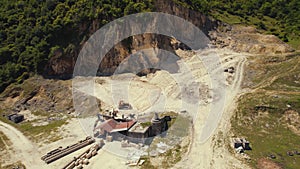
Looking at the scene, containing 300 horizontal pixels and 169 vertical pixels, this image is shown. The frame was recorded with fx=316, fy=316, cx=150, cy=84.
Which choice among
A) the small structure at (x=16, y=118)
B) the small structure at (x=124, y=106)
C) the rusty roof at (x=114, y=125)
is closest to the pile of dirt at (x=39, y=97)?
the small structure at (x=16, y=118)

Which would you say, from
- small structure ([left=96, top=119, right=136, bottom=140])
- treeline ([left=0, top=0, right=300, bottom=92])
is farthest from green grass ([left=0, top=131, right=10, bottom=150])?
treeline ([left=0, top=0, right=300, bottom=92])

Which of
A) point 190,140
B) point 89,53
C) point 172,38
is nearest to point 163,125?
point 190,140

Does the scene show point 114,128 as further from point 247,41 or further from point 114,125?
point 247,41

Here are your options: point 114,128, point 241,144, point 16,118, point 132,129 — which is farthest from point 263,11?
point 16,118

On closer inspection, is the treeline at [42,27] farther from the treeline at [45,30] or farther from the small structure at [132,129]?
the small structure at [132,129]

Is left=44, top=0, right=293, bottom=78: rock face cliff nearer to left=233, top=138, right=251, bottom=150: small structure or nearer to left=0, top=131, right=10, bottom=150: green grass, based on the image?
left=0, top=131, right=10, bottom=150: green grass

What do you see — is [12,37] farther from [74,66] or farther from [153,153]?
[153,153]
